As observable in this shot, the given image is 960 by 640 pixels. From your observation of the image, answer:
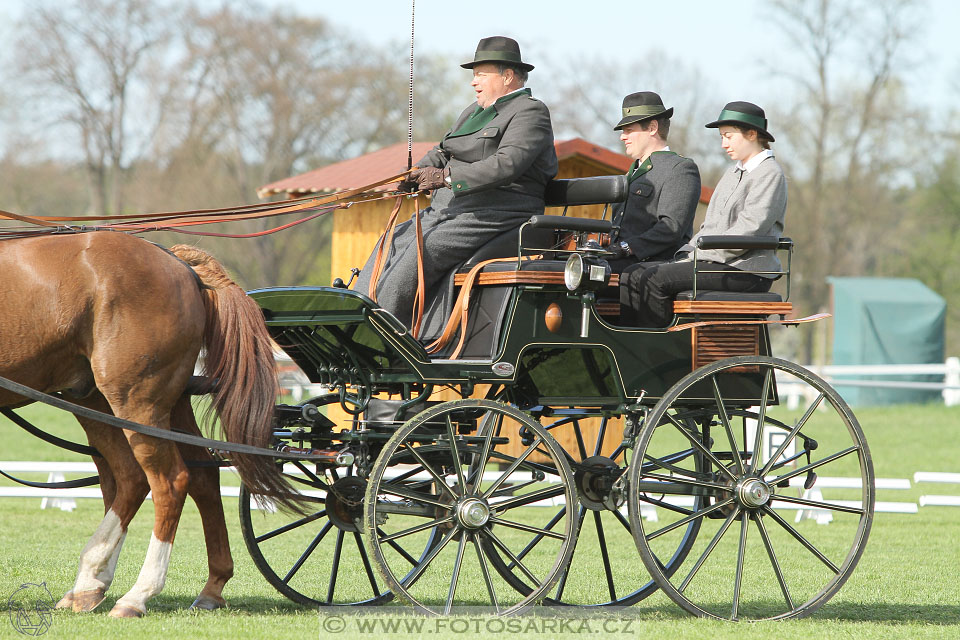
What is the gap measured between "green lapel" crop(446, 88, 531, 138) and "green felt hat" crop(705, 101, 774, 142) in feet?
3.29

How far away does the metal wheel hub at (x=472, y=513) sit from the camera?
4.90 m

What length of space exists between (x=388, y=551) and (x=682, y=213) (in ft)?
10.6

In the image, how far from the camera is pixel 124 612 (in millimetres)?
4961

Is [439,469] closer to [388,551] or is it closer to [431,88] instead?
[388,551]

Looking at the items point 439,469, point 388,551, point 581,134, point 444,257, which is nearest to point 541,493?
point 439,469

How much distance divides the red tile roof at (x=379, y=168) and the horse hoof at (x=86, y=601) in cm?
597

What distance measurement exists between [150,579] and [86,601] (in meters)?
0.33

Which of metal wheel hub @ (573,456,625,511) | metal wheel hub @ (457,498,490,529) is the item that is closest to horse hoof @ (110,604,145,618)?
metal wheel hub @ (457,498,490,529)

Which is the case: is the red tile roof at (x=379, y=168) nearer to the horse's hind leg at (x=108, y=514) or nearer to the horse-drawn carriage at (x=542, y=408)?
the horse-drawn carriage at (x=542, y=408)

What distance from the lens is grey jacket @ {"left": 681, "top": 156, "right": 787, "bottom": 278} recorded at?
562 cm

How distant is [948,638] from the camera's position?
4918mm

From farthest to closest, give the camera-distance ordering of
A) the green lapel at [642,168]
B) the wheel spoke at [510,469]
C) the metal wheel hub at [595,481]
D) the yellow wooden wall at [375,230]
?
1. the yellow wooden wall at [375,230]
2. the green lapel at [642,168]
3. the metal wheel hub at [595,481]
4. the wheel spoke at [510,469]

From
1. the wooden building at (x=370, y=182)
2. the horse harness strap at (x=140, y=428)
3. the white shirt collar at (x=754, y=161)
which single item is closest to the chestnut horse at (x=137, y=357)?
the horse harness strap at (x=140, y=428)

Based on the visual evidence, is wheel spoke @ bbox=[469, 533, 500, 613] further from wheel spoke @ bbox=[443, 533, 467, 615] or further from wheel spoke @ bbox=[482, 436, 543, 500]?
wheel spoke @ bbox=[482, 436, 543, 500]
